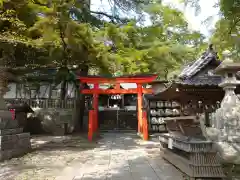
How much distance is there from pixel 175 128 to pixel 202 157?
6.57 feet

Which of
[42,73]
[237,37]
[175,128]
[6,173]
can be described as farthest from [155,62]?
[42,73]

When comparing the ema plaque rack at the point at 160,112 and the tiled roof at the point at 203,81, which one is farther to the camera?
the ema plaque rack at the point at 160,112

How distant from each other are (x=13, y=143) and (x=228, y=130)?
7194 mm

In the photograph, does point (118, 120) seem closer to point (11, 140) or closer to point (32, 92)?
point (32, 92)

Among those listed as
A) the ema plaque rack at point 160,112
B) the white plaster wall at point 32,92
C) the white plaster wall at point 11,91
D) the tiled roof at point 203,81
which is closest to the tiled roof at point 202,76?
the tiled roof at point 203,81

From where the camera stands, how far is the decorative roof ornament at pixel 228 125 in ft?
21.1

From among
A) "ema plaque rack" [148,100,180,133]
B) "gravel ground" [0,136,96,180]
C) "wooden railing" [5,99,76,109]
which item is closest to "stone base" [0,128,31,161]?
"gravel ground" [0,136,96,180]

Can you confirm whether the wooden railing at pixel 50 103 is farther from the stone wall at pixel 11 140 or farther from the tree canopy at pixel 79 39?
the stone wall at pixel 11 140

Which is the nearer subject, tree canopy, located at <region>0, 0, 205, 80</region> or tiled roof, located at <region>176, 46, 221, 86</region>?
tree canopy, located at <region>0, 0, 205, 80</region>

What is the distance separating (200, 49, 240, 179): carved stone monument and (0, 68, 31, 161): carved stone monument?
6449 mm

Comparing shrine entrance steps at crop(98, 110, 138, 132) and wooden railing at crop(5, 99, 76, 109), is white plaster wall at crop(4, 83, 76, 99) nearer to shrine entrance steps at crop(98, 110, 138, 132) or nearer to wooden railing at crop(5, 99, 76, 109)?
wooden railing at crop(5, 99, 76, 109)

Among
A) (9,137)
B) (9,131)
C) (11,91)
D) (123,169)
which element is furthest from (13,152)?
(11,91)

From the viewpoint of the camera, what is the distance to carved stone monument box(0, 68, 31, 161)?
8.13 metres

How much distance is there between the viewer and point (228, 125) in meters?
6.58
